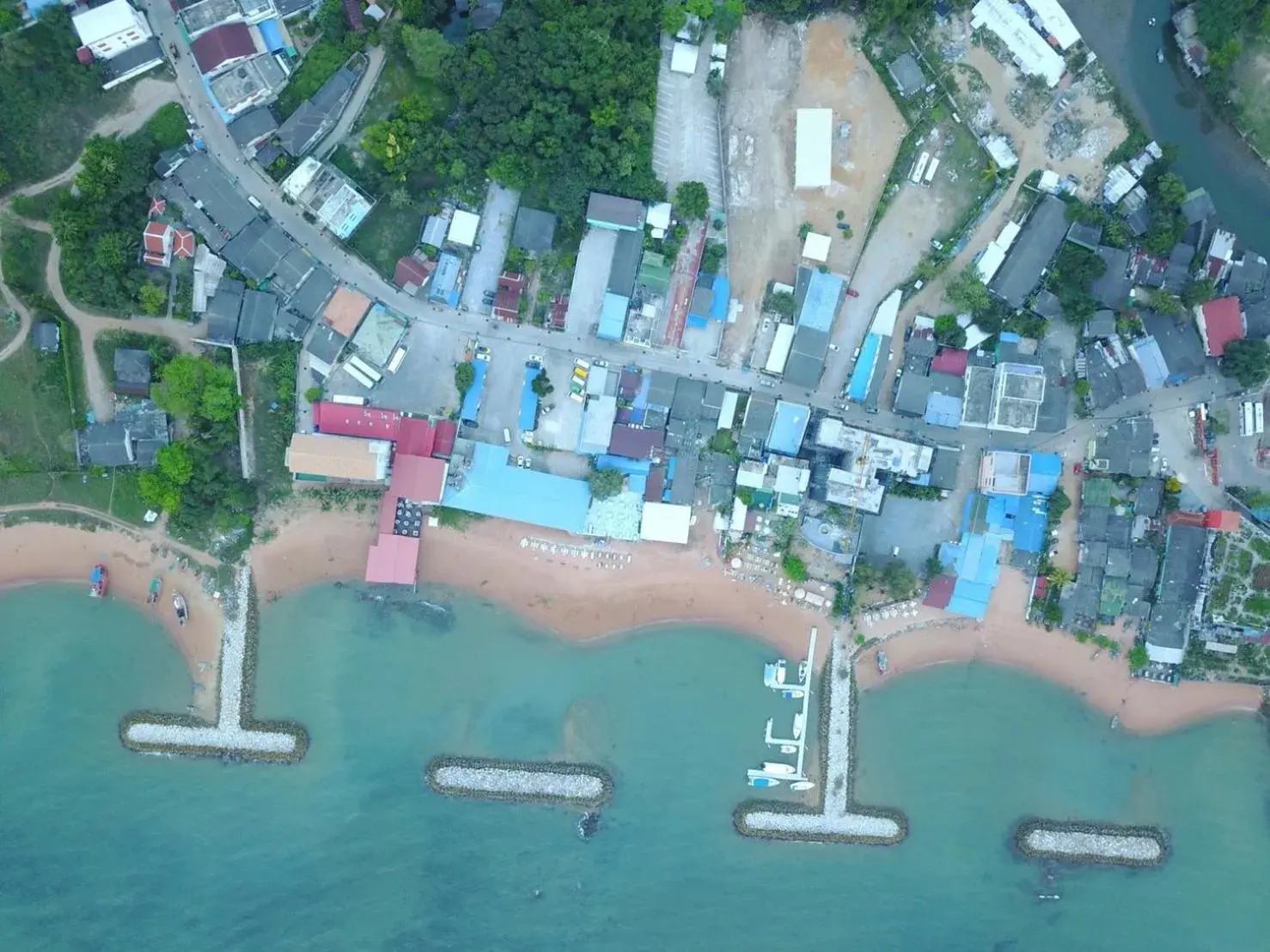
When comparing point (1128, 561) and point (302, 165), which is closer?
point (302, 165)

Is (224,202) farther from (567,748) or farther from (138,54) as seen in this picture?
(567,748)

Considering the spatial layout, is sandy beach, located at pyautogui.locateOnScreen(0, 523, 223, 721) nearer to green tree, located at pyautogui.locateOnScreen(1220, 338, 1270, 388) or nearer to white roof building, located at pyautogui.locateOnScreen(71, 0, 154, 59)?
white roof building, located at pyautogui.locateOnScreen(71, 0, 154, 59)

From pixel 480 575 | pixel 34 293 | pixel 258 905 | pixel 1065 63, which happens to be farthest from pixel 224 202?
pixel 1065 63

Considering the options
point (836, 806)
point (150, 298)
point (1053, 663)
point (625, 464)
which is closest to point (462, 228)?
point (625, 464)

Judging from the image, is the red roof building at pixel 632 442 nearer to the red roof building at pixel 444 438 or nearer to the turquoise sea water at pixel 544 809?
the red roof building at pixel 444 438

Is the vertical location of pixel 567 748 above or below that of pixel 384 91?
below
